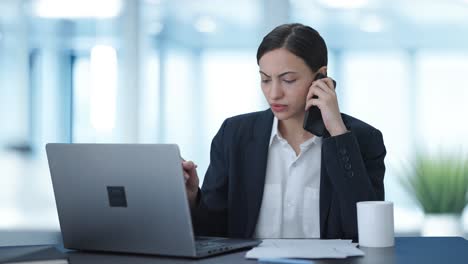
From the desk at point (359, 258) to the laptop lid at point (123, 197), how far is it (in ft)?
0.13

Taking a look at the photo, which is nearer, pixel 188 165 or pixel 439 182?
pixel 188 165

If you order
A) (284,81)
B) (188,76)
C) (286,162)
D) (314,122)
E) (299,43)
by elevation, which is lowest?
(286,162)

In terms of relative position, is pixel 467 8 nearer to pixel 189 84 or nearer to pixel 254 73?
pixel 254 73

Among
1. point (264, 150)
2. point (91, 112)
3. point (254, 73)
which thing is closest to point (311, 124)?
point (264, 150)

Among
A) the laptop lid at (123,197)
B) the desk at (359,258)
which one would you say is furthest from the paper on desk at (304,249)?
the laptop lid at (123,197)

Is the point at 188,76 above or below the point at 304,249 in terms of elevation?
above

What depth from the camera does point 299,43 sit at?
207 cm

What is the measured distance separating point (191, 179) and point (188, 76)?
6.86 feet

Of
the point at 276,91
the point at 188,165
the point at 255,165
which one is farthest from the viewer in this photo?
the point at 255,165

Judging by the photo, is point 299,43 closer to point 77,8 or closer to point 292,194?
point 292,194

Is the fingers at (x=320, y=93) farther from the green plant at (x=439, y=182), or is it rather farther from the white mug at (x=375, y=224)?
the green plant at (x=439, y=182)

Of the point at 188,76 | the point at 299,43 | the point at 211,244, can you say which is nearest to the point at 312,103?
the point at 299,43

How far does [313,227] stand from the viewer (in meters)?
2.09

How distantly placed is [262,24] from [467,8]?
1.13m
